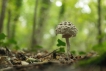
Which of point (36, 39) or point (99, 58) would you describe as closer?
point (99, 58)

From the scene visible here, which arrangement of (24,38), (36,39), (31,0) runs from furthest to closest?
(24,38) → (31,0) → (36,39)

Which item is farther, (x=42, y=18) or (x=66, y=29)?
(x=42, y=18)

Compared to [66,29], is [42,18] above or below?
above

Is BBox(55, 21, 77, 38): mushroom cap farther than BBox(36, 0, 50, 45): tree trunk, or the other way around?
BBox(36, 0, 50, 45): tree trunk

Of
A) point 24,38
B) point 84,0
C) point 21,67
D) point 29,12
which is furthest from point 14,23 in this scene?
point 24,38

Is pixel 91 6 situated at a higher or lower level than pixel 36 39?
higher

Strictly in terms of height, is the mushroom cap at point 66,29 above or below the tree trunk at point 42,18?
below

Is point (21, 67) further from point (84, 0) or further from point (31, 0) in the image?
point (84, 0)

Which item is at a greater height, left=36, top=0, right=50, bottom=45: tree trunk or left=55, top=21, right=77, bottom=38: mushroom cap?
left=36, top=0, right=50, bottom=45: tree trunk

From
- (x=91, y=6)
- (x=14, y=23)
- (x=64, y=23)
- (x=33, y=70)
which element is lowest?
(x=33, y=70)

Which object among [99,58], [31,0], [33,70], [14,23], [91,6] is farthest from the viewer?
[91,6]

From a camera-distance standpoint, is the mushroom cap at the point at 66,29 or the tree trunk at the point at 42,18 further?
the tree trunk at the point at 42,18
